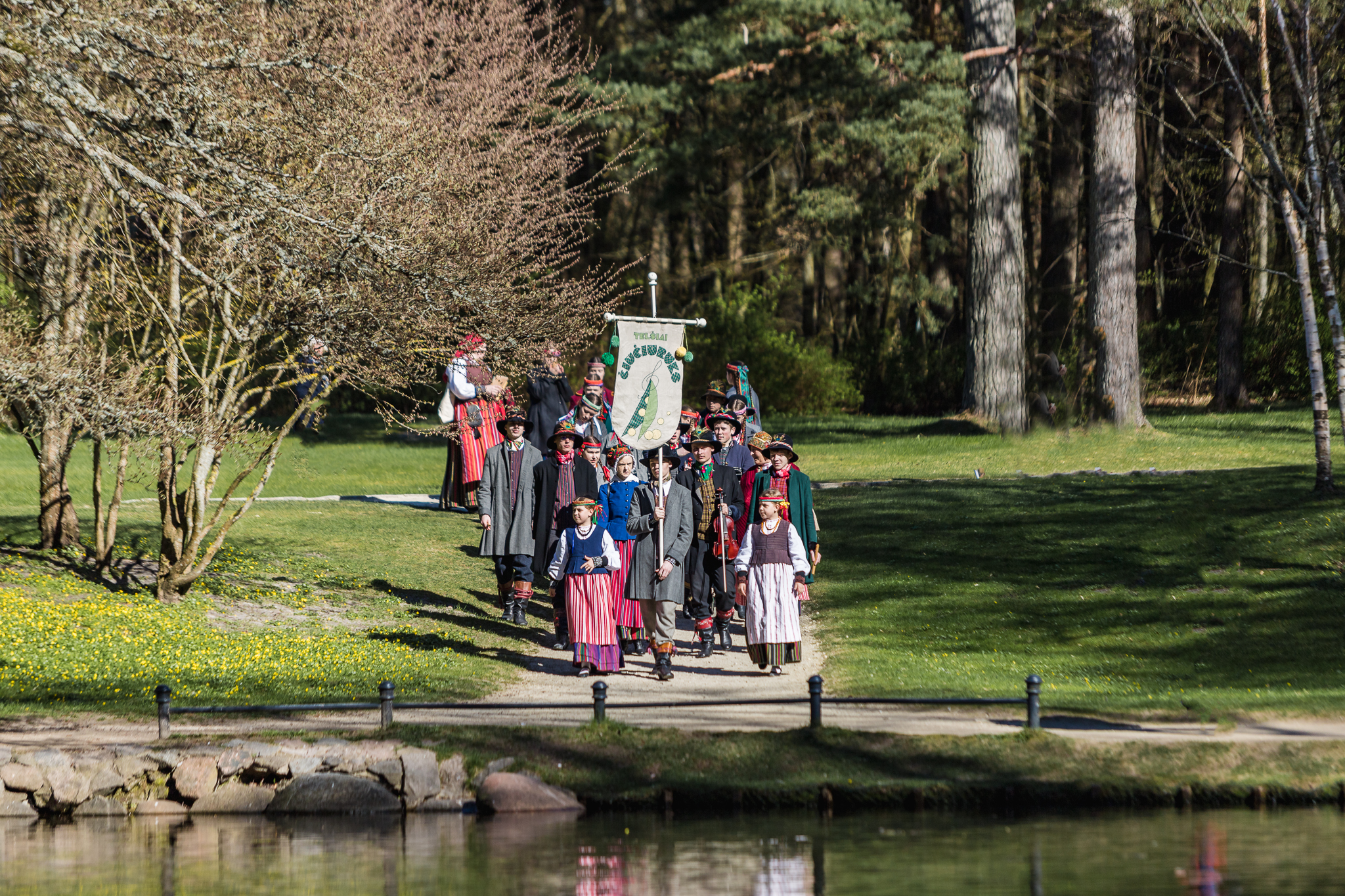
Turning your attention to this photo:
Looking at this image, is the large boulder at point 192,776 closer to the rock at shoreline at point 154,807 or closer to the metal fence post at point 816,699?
the rock at shoreline at point 154,807

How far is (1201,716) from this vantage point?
10609 mm

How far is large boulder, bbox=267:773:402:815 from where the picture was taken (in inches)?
393

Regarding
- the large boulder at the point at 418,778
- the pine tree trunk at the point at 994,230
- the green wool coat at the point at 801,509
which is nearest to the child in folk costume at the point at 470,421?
the green wool coat at the point at 801,509

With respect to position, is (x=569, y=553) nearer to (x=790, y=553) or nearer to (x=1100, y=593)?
(x=790, y=553)

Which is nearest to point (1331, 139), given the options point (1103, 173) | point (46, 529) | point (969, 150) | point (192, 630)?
point (1103, 173)

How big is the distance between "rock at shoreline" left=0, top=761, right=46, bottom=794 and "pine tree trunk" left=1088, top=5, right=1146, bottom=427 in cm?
2132

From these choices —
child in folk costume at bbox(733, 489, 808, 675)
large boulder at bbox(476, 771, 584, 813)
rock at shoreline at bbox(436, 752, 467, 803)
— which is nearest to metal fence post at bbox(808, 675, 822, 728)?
large boulder at bbox(476, 771, 584, 813)

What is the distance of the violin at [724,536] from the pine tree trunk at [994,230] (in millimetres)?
15656

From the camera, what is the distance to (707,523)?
45.7 feet


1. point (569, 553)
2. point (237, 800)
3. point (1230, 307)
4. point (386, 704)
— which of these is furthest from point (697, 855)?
point (1230, 307)

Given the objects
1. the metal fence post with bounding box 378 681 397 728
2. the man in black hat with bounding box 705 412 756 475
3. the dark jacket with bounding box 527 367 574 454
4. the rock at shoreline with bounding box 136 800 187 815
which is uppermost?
the dark jacket with bounding box 527 367 574 454

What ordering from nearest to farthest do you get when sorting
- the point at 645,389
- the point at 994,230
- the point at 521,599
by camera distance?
the point at 645,389 < the point at 521,599 < the point at 994,230

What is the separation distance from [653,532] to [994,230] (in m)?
18.0

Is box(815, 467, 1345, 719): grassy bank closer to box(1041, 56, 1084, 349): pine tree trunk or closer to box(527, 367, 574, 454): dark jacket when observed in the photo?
A: box(527, 367, 574, 454): dark jacket
